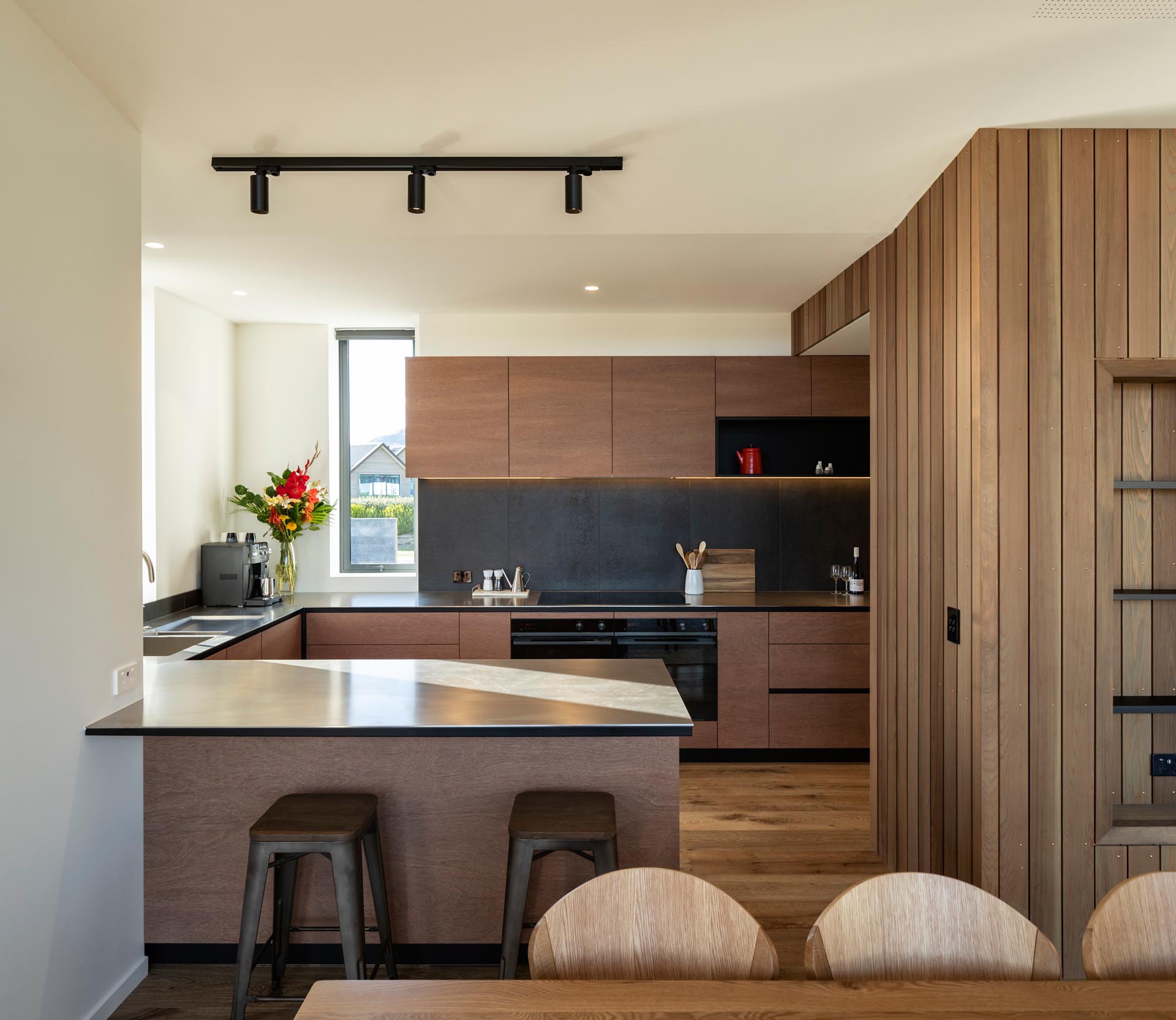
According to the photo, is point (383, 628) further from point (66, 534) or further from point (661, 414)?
point (66, 534)

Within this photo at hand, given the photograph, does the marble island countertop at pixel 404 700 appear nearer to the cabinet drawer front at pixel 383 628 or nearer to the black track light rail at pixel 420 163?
the cabinet drawer front at pixel 383 628

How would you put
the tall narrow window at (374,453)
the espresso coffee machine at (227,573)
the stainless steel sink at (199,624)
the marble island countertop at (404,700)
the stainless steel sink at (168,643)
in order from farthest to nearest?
the tall narrow window at (374,453) → the espresso coffee machine at (227,573) → the stainless steel sink at (199,624) → the stainless steel sink at (168,643) → the marble island countertop at (404,700)

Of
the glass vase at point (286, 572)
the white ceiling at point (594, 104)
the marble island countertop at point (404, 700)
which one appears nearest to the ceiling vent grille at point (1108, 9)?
the white ceiling at point (594, 104)

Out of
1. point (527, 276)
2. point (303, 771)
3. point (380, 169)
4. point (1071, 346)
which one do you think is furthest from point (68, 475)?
point (1071, 346)

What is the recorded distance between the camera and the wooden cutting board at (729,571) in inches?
197

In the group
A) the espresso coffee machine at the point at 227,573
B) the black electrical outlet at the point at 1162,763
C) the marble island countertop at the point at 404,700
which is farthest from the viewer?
the espresso coffee machine at the point at 227,573

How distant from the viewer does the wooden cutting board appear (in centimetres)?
501

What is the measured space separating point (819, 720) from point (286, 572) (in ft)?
10.5

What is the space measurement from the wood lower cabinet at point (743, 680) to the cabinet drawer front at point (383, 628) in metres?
1.47

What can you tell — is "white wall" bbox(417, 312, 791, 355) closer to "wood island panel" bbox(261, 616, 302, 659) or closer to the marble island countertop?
"wood island panel" bbox(261, 616, 302, 659)

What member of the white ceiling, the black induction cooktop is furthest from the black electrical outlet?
the black induction cooktop

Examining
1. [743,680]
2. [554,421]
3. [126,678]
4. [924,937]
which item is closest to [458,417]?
[554,421]

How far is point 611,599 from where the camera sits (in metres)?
4.68

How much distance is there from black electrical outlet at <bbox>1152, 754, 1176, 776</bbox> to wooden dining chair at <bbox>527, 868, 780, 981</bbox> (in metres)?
1.73
